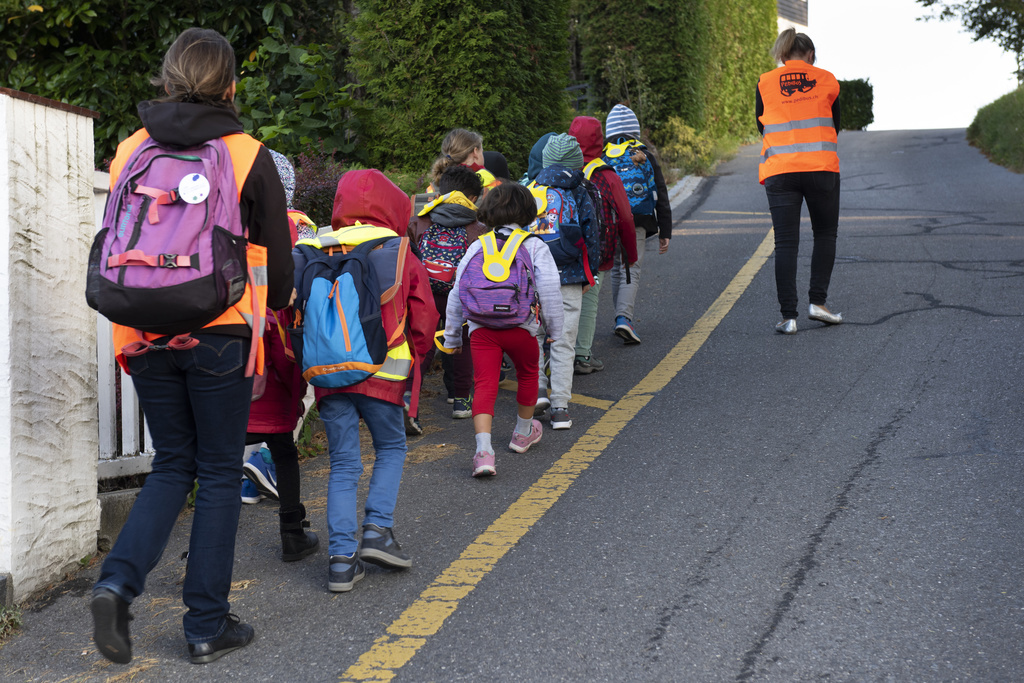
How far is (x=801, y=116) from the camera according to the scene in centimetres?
740

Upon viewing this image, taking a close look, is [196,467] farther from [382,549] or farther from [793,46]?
[793,46]

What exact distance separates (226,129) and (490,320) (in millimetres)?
2128

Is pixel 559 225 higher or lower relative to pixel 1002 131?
lower

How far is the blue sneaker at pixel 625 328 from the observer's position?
7.46 m

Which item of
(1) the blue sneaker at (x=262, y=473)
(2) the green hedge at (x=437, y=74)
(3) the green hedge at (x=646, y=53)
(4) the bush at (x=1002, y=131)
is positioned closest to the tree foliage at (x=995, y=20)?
(4) the bush at (x=1002, y=131)

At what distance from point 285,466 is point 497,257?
5.07ft

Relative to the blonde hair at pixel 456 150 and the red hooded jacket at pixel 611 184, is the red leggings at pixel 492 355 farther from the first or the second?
the blonde hair at pixel 456 150

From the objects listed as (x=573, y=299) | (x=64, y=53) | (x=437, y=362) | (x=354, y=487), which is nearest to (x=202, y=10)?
(x=64, y=53)

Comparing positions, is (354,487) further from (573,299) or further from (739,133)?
(739,133)

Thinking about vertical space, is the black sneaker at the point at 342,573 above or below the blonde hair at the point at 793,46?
below

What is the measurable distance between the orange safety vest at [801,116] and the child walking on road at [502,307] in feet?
9.70

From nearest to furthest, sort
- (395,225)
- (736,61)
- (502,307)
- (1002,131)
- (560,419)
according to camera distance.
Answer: (395,225) → (502,307) → (560,419) → (1002,131) → (736,61)

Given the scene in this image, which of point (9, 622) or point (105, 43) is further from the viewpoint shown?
point (105, 43)

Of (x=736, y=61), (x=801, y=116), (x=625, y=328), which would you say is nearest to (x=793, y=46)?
(x=801, y=116)
